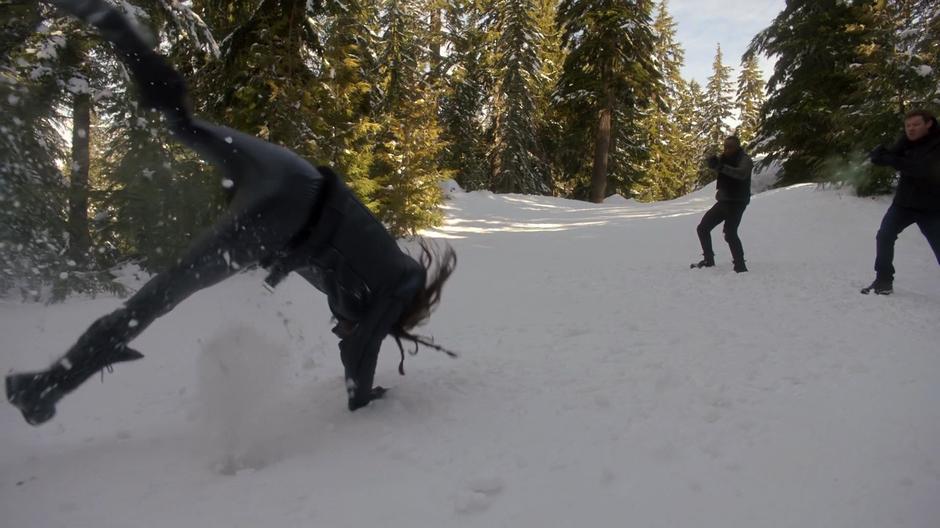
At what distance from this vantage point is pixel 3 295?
6.04 m

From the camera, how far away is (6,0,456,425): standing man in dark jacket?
110 inches

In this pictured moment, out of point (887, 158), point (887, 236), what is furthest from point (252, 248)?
point (887, 236)

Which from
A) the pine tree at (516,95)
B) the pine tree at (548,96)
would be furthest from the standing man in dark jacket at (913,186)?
the pine tree at (516,95)

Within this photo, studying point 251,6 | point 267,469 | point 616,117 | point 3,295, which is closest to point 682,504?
point 267,469

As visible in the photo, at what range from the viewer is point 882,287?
6.25m

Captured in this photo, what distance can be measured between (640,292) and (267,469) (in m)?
5.55

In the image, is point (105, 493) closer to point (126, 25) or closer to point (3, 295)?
point (126, 25)

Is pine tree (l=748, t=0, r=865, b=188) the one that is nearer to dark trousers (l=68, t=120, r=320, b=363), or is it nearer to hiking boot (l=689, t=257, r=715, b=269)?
hiking boot (l=689, t=257, r=715, b=269)

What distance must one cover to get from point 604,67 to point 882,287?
64.4ft

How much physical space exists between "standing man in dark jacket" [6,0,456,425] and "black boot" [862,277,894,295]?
5.84m

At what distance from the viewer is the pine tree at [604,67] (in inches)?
903

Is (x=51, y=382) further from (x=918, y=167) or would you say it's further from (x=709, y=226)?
(x=709, y=226)

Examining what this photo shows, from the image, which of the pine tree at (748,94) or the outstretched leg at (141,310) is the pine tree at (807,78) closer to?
the outstretched leg at (141,310)

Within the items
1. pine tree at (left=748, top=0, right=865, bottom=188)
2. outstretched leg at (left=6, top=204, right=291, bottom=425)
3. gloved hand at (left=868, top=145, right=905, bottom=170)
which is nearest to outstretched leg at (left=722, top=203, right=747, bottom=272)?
gloved hand at (left=868, top=145, right=905, bottom=170)
